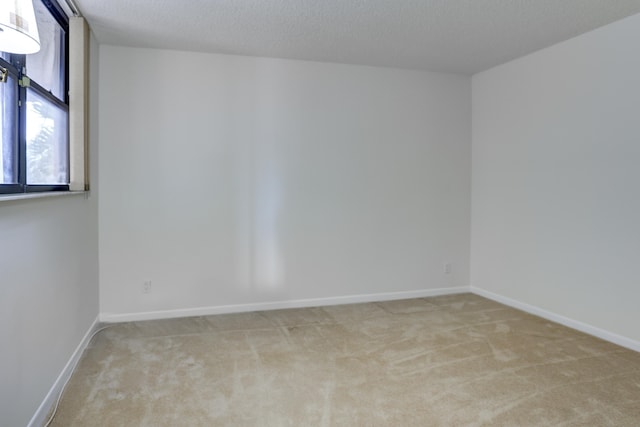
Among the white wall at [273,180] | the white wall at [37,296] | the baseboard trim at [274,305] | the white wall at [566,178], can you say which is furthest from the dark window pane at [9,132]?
the white wall at [566,178]

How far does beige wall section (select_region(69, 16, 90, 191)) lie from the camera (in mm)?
2773

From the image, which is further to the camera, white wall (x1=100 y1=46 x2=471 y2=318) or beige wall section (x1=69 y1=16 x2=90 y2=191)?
white wall (x1=100 y1=46 x2=471 y2=318)

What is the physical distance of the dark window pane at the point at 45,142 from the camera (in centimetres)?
207

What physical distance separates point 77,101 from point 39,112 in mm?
657

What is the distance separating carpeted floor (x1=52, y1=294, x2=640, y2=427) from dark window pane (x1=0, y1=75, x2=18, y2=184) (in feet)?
4.15

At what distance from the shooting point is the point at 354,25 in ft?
9.93

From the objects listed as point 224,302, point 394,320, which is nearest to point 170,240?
point 224,302

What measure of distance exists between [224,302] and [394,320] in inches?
63.4

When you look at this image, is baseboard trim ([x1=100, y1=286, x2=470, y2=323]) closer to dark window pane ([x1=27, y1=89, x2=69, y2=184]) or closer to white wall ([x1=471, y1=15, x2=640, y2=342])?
white wall ([x1=471, y1=15, x2=640, y2=342])

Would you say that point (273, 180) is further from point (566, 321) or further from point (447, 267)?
point (566, 321)

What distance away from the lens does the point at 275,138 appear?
385cm

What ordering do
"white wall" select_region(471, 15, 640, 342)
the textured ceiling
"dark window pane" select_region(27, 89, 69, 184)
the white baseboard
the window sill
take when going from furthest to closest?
1. "white wall" select_region(471, 15, 640, 342)
2. the textured ceiling
3. "dark window pane" select_region(27, 89, 69, 184)
4. the white baseboard
5. the window sill

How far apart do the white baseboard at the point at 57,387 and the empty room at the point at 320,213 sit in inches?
0.7

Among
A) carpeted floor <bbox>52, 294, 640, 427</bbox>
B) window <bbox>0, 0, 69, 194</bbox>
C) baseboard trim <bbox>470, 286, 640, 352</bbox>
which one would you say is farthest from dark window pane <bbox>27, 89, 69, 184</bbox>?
baseboard trim <bbox>470, 286, 640, 352</bbox>
